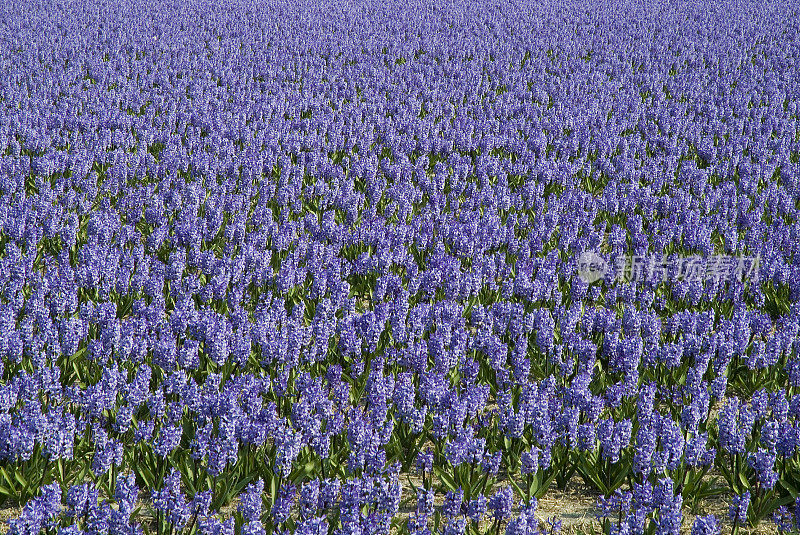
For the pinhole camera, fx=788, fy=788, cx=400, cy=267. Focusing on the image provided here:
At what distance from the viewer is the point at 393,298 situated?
23.7 ft

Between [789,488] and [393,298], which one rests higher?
[393,298]

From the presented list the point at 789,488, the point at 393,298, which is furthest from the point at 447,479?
the point at 393,298

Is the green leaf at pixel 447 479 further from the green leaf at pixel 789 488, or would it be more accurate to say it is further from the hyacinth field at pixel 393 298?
the green leaf at pixel 789 488

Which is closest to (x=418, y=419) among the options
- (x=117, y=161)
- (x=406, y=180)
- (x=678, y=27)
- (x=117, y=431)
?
(x=117, y=431)

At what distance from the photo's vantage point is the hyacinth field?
4.46m

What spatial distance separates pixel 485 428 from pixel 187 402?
6.25 ft

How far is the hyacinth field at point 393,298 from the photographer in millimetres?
4461

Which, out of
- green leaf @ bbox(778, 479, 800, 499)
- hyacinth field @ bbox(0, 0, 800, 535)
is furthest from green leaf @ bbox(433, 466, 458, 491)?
green leaf @ bbox(778, 479, 800, 499)

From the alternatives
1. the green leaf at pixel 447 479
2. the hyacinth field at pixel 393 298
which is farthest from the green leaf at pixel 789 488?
the green leaf at pixel 447 479

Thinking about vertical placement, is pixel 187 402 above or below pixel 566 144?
below

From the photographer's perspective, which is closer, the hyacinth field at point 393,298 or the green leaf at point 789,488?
the hyacinth field at point 393,298

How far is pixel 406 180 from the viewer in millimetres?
10367

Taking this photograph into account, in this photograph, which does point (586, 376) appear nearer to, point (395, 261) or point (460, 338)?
point (460, 338)

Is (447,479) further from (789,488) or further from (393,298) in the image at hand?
(393,298)
